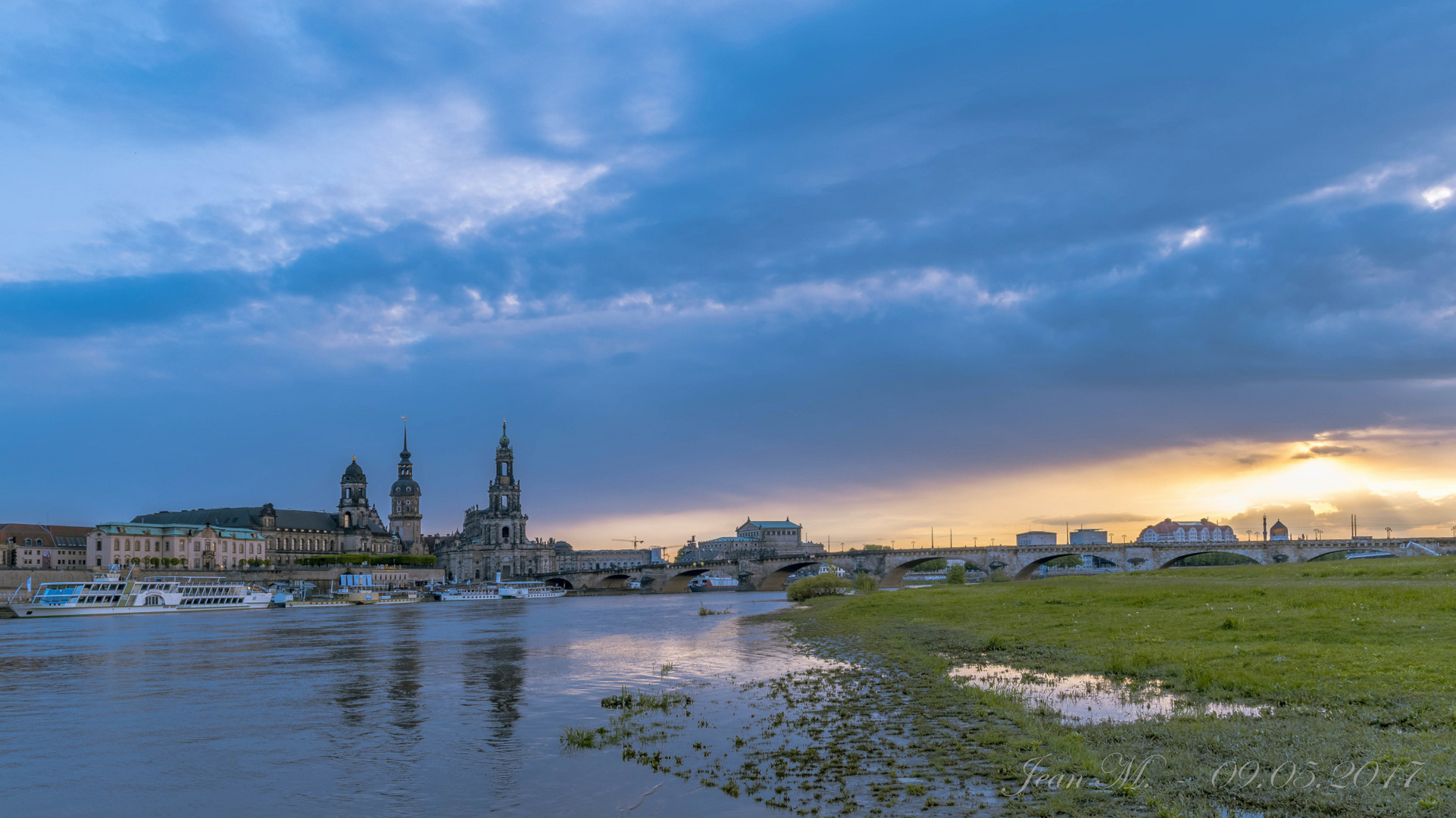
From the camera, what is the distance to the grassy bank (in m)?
14.3

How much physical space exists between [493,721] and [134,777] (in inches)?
377

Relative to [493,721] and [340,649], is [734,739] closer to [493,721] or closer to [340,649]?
[493,721]

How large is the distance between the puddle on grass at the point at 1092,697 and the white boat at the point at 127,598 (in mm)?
139669

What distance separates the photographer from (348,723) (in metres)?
30.2

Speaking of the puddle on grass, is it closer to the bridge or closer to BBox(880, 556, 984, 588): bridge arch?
the bridge

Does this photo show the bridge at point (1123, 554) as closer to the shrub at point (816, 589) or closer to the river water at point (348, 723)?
the shrub at point (816, 589)

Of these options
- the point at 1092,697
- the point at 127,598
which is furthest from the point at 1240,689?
the point at 127,598

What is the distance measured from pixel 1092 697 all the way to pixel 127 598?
150201 mm

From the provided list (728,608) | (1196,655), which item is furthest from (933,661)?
(728,608)

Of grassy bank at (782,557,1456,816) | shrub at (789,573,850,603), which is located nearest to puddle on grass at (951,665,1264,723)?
grassy bank at (782,557,1456,816)

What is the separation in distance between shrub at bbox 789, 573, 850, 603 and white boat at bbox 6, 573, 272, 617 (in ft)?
318

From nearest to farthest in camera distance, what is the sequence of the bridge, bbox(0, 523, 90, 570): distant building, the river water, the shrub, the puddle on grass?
the river water, the puddle on grass, the shrub, the bridge, bbox(0, 523, 90, 570): distant building

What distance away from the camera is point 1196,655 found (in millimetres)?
27016

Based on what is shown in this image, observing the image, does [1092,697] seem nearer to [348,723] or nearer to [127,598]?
[348,723]
